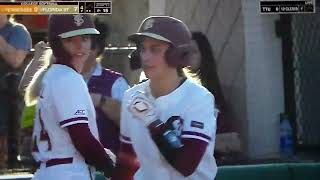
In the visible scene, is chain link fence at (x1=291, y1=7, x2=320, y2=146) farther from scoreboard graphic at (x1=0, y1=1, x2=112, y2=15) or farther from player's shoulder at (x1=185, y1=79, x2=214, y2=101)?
player's shoulder at (x1=185, y1=79, x2=214, y2=101)

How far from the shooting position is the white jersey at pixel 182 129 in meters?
3.17

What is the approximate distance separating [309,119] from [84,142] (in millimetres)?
4928

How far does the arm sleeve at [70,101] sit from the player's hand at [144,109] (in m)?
0.39

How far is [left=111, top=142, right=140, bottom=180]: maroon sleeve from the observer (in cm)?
343

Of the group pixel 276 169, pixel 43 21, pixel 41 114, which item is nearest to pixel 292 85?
pixel 276 169

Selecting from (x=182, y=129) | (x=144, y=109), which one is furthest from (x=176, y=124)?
(x=144, y=109)

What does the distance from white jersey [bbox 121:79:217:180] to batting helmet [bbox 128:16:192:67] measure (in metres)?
0.13

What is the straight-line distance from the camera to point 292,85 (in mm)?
7758

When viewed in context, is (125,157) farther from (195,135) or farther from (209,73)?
(209,73)

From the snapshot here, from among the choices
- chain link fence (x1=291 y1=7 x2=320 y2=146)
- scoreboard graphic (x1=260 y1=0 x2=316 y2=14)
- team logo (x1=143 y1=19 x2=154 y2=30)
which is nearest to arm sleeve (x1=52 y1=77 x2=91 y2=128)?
team logo (x1=143 y1=19 x2=154 y2=30)

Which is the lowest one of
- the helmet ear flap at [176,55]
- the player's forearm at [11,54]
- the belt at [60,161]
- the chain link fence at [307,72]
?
the chain link fence at [307,72]

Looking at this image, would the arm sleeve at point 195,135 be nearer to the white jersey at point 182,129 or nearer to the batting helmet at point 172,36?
the white jersey at point 182,129

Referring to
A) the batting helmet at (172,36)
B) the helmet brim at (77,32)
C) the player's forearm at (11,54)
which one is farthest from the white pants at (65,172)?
the player's forearm at (11,54)

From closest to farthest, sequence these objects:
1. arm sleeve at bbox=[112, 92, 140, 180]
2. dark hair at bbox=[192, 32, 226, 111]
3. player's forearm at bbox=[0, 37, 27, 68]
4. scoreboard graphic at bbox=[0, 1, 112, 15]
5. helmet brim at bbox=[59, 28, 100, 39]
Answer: arm sleeve at bbox=[112, 92, 140, 180] → helmet brim at bbox=[59, 28, 100, 39] → player's forearm at bbox=[0, 37, 27, 68] → scoreboard graphic at bbox=[0, 1, 112, 15] → dark hair at bbox=[192, 32, 226, 111]
